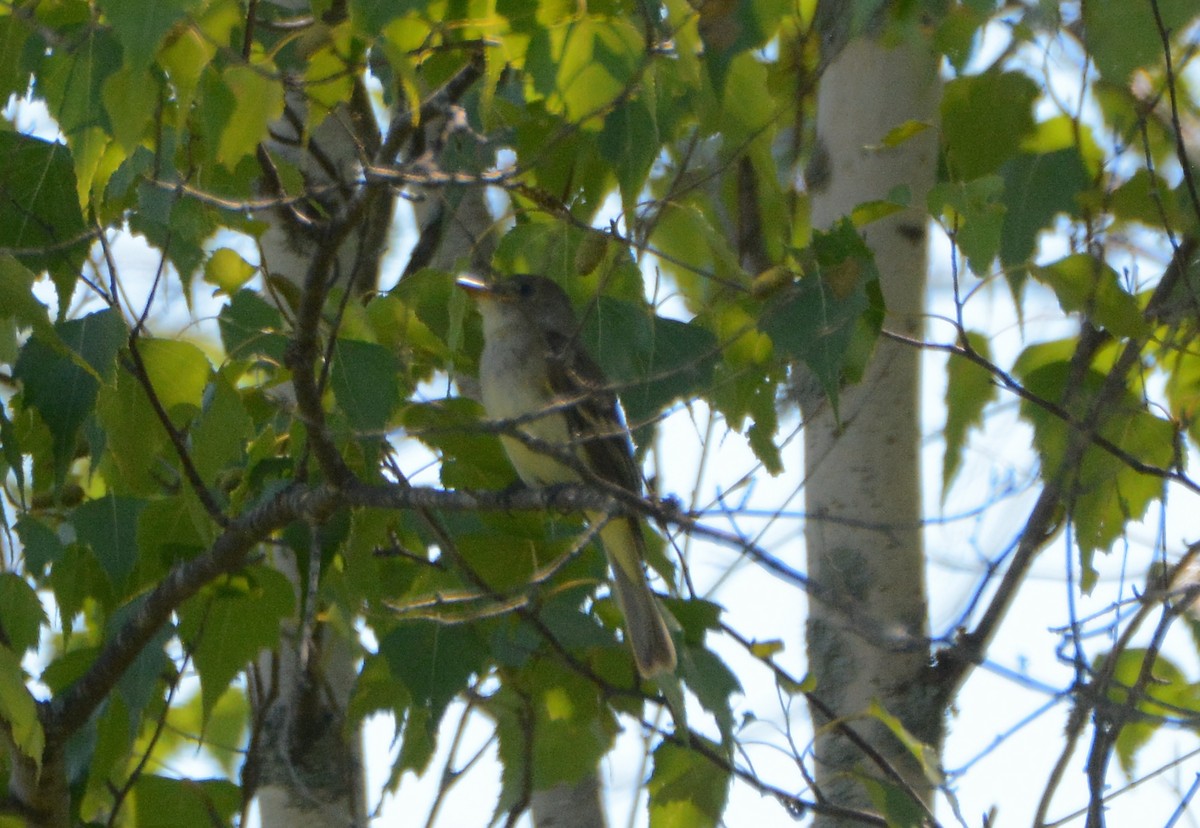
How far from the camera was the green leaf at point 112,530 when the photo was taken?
3.27 metres

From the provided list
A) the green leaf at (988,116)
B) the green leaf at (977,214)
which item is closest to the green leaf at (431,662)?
the green leaf at (977,214)

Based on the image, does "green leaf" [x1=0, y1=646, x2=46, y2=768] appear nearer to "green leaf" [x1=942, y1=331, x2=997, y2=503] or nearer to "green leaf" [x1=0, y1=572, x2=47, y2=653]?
"green leaf" [x1=0, y1=572, x2=47, y2=653]

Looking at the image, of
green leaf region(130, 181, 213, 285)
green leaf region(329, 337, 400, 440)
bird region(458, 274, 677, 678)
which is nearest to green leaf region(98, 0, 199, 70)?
green leaf region(130, 181, 213, 285)

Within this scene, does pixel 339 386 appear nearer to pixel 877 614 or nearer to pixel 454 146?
pixel 454 146

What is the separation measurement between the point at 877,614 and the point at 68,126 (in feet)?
8.47

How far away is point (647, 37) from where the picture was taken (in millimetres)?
2492

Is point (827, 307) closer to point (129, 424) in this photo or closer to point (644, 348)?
point (644, 348)

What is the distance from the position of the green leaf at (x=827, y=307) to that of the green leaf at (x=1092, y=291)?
505 mm

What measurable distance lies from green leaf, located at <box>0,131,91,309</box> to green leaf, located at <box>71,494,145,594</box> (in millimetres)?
462

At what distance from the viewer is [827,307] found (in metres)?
2.76

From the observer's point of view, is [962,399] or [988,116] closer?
[988,116]

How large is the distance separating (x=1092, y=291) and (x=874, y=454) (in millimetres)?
1198

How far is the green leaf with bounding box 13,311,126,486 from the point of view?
2.86m

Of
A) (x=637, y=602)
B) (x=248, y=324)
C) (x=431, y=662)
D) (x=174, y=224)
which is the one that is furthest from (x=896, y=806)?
(x=174, y=224)
